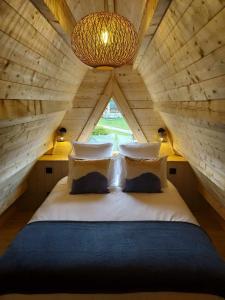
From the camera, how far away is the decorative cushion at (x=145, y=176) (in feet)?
9.62

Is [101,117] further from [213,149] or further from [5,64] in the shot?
[5,64]

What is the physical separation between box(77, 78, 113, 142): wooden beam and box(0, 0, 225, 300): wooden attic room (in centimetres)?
39

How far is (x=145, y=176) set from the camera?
9.71 ft

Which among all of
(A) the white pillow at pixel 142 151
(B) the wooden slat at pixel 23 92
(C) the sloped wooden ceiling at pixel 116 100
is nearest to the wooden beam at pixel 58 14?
(B) the wooden slat at pixel 23 92

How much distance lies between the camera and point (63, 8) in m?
1.78

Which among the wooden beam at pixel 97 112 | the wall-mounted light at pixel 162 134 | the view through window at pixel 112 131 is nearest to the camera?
the wooden beam at pixel 97 112

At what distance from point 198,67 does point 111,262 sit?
1.30 m

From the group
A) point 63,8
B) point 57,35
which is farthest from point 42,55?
point 63,8

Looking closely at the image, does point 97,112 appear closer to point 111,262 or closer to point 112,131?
point 112,131

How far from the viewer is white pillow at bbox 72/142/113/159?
340cm

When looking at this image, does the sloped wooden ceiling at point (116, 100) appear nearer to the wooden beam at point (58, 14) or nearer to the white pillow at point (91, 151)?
the white pillow at point (91, 151)

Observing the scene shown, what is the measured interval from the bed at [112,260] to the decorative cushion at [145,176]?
1.82 feet

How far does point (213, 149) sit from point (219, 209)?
1.20m

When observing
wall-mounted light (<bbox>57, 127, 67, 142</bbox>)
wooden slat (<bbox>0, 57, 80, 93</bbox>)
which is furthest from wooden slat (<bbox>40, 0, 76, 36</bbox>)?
wall-mounted light (<bbox>57, 127, 67, 142</bbox>)
